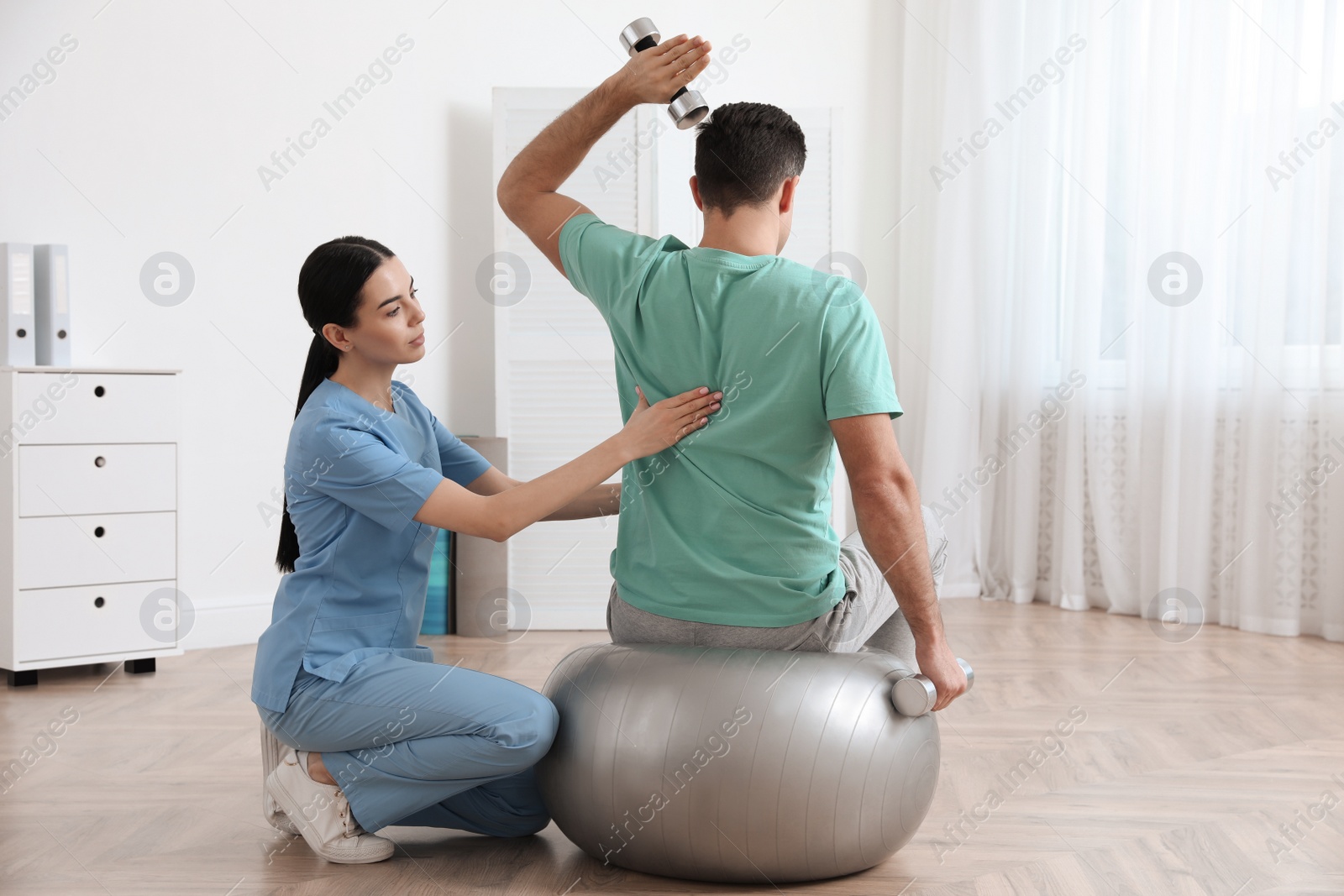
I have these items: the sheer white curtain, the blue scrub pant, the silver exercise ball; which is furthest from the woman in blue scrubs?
the sheer white curtain

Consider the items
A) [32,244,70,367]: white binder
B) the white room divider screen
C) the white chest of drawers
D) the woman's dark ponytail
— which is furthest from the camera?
the white room divider screen

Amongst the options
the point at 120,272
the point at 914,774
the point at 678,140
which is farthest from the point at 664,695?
the point at 678,140

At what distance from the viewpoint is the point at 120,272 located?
11.5 ft

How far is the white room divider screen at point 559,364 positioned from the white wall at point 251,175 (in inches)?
12.3

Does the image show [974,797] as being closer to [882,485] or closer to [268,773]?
[882,485]

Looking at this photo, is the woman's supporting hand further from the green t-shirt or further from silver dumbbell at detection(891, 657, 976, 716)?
silver dumbbell at detection(891, 657, 976, 716)

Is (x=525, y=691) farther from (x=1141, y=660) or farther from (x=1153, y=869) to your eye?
(x=1141, y=660)

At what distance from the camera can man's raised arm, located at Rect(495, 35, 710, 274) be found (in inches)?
64.7

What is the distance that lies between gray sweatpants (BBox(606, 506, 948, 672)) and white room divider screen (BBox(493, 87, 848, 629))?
6.63 ft

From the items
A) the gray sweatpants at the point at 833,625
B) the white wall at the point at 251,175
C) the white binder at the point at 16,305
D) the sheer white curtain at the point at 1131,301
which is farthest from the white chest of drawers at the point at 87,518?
the sheer white curtain at the point at 1131,301

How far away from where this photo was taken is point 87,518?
3.14 metres

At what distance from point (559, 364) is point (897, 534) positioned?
243cm

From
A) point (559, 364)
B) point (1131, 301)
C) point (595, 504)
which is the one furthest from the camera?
point (1131, 301)

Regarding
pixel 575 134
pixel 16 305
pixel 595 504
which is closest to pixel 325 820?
pixel 595 504
